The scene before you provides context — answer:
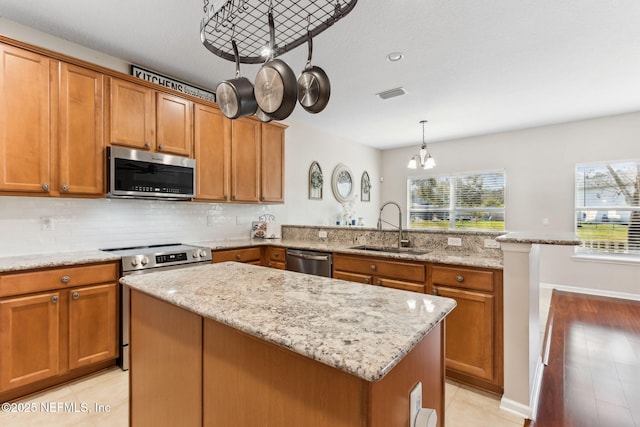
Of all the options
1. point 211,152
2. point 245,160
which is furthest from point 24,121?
point 245,160

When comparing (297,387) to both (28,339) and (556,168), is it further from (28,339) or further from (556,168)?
(556,168)

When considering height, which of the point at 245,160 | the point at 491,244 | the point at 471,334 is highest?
the point at 245,160

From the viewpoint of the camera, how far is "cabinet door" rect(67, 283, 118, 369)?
2.17 metres

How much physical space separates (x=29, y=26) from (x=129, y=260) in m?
1.96

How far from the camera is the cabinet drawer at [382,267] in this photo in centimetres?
239

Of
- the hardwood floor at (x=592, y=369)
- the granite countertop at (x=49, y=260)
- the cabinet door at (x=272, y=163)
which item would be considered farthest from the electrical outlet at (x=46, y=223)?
the hardwood floor at (x=592, y=369)

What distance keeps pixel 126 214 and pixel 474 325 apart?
3151 millimetres

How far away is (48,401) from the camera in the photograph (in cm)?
204

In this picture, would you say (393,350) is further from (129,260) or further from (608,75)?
(608,75)

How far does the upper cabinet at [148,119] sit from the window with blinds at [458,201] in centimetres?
486

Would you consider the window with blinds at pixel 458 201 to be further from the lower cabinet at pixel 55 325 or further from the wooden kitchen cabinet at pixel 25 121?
the wooden kitchen cabinet at pixel 25 121

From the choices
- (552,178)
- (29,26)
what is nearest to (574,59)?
(552,178)

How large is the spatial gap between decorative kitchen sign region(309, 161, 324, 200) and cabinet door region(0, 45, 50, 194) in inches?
131

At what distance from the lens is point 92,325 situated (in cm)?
225
